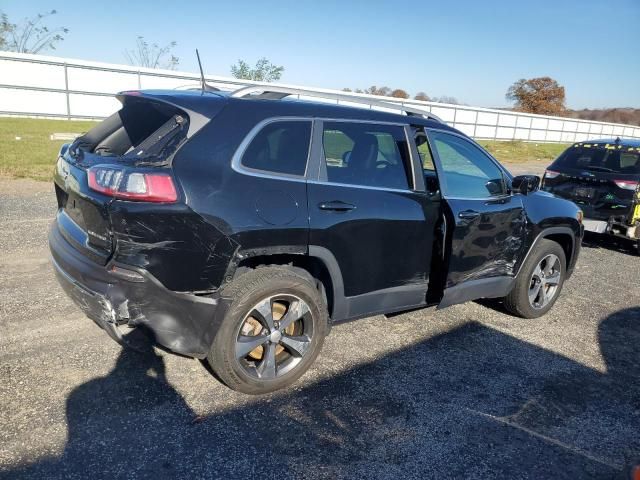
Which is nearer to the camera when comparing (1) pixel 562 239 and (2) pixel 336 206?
(2) pixel 336 206

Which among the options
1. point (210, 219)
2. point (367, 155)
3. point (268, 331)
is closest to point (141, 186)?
point (210, 219)

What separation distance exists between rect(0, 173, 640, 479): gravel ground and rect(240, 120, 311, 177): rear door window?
145 cm

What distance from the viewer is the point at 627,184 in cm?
730

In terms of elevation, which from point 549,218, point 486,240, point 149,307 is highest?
point 549,218

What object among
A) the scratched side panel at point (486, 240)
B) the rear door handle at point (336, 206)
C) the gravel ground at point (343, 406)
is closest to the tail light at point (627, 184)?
the gravel ground at point (343, 406)

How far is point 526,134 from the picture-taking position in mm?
42062

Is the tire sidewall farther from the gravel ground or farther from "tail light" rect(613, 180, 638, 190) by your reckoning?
"tail light" rect(613, 180, 638, 190)

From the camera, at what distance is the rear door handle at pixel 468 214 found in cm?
402

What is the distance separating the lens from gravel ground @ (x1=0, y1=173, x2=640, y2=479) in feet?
8.79

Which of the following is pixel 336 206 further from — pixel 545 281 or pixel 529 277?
pixel 545 281

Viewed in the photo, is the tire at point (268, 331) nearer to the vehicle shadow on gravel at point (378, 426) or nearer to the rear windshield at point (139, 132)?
the vehicle shadow on gravel at point (378, 426)

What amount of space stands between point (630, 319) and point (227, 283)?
424cm

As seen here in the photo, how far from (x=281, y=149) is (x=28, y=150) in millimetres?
12612

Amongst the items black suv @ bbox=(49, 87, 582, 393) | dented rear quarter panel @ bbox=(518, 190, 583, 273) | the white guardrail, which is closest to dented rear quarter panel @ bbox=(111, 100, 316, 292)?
black suv @ bbox=(49, 87, 582, 393)
